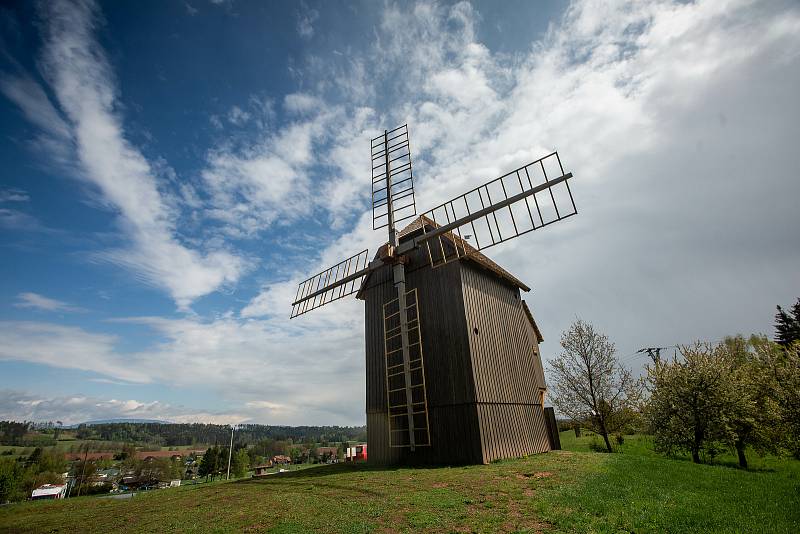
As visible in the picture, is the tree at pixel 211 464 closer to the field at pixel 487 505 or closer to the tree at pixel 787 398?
the field at pixel 487 505

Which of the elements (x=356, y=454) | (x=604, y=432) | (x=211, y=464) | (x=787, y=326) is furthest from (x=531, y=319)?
(x=211, y=464)

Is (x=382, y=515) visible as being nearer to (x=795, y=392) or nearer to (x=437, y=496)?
(x=437, y=496)

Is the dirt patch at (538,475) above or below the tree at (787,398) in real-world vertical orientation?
below

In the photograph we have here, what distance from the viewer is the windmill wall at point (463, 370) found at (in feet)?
55.3

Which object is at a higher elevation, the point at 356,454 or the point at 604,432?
the point at 604,432

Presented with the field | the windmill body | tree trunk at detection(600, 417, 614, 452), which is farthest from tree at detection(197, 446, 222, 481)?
tree trunk at detection(600, 417, 614, 452)

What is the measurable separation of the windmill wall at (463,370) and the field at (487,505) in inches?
86.2

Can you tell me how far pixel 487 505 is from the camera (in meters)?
9.08

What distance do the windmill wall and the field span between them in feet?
7.18

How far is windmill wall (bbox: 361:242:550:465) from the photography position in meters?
16.9

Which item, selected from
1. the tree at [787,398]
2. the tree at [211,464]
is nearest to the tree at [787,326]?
the tree at [787,398]

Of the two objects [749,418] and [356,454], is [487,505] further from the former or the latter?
[356,454]

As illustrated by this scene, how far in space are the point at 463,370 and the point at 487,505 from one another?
27.3 ft

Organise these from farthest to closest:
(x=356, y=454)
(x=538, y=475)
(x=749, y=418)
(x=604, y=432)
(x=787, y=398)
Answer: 1. (x=356, y=454)
2. (x=604, y=432)
3. (x=749, y=418)
4. (x=787, y=398)
5. (x=538, y=475)
